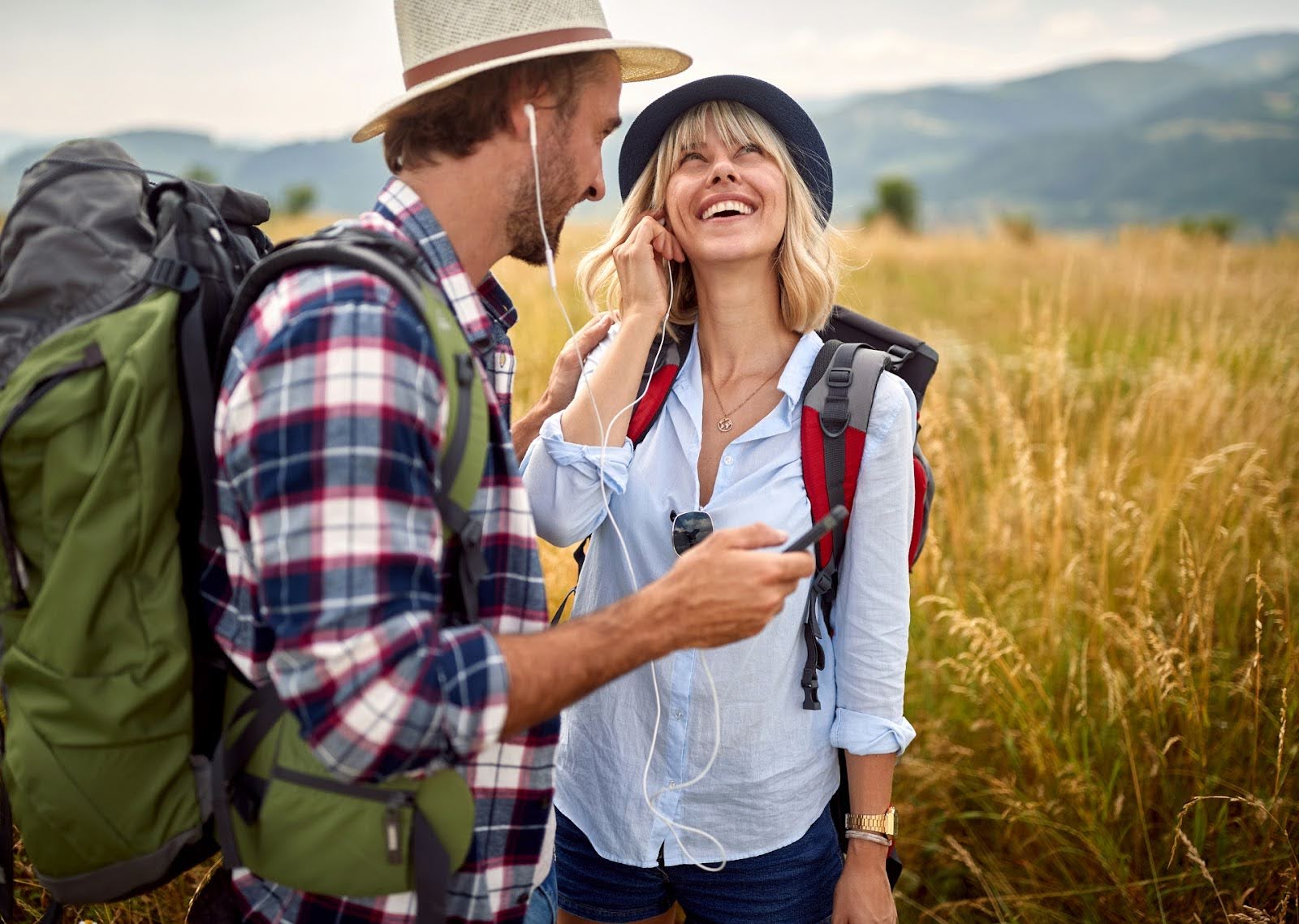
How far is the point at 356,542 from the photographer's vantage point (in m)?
1.09

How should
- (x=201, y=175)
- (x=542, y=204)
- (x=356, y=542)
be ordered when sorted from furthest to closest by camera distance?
(x=201, y=175) < (x=542, y=204) < (x=356, y=542)

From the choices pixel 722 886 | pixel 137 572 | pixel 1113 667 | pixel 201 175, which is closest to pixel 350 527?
pixel 137 572

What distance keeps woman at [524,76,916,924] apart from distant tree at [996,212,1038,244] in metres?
14.3

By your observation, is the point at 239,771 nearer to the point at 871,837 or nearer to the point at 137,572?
the point at 137,572

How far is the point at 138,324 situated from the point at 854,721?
1442 millimetres

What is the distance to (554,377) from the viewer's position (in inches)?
86.3

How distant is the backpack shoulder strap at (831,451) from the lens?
1.82 metres

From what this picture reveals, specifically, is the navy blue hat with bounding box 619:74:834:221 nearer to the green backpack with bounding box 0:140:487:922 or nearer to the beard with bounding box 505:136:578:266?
the beard with bounding box 505:136:578:266

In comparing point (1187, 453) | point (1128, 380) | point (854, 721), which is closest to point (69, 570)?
point (854, 721)

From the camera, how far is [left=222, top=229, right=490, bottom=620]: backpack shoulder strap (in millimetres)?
1181

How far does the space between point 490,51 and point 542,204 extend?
0.24 m

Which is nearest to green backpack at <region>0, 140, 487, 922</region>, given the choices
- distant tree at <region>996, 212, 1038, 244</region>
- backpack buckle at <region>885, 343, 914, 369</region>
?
backpack buckle at <region>885, 343, 914, 369</region>

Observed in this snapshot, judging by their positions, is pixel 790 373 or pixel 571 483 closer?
pixel 571 483

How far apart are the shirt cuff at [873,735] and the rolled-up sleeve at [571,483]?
658mm
